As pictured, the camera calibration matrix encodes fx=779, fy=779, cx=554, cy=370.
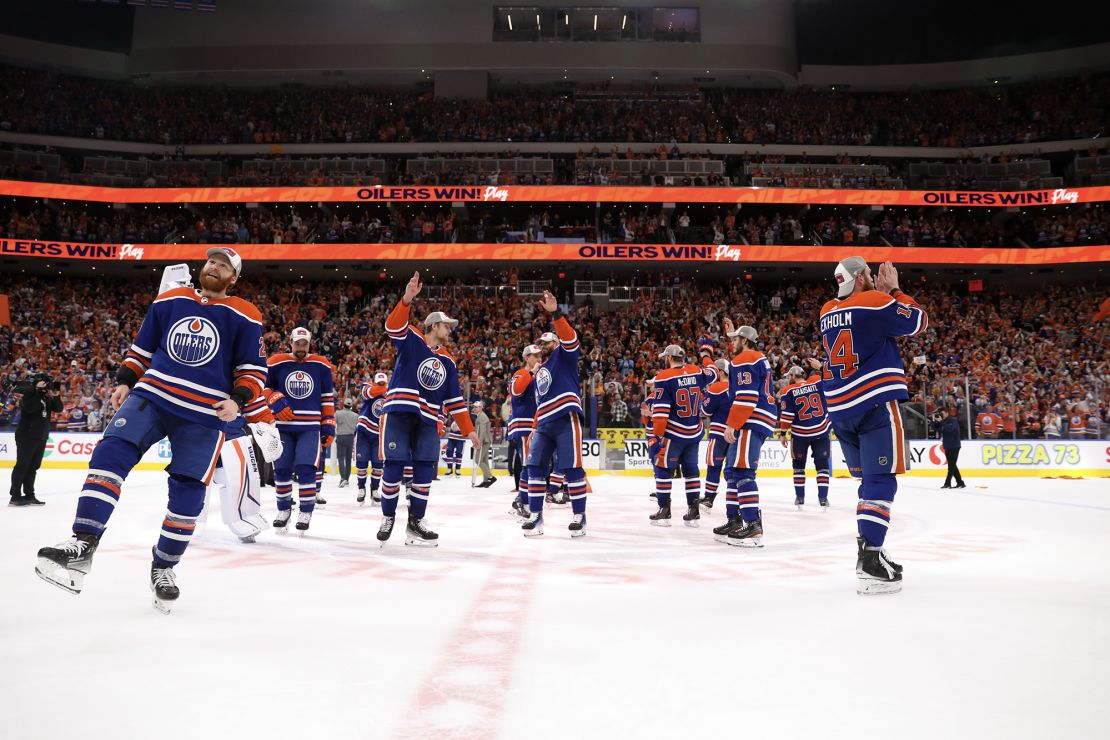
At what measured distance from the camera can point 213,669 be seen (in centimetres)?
328

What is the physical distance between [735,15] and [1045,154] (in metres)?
15.6

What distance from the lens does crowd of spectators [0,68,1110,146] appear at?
3572cm

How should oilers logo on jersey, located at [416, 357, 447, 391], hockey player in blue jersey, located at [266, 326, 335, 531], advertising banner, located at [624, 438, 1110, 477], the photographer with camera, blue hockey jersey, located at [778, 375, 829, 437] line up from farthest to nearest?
advertising banner, located at [624, 438, 1110, 477], blue hockey jersey, located at [778, 375, 829, 437], the photographer with camera, hockey player in blue jersey, located at [266, 326, 335, 531], oilers logo on jersey, located at [416, 357, 447, 391]

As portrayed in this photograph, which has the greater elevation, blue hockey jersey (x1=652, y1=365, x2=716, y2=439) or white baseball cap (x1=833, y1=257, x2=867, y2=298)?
white baseball cap (x1=833, y1=257, x2=867, y2=298)

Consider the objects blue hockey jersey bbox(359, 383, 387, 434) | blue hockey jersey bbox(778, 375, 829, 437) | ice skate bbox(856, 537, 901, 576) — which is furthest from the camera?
blue hockey jersey bbox(359, 383, 387, 434)

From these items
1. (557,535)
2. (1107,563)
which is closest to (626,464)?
(557,535)

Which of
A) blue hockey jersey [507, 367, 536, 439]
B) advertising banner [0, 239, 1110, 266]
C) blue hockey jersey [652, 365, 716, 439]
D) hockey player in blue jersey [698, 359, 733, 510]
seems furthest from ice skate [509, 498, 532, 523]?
advertising banner [0, 239, 1110, 266]

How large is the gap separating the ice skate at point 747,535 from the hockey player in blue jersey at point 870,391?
2082 mm

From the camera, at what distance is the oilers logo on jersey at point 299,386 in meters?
8.48

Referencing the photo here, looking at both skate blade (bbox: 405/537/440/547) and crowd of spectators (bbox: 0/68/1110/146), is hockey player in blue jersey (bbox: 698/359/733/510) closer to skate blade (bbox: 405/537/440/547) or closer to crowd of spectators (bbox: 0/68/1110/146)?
skate blade (bbox: 405/537/440/547)

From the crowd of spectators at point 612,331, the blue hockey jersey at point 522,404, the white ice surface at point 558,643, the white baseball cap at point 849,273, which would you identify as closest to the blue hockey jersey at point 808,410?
the blue hockey jersey at point 522,404

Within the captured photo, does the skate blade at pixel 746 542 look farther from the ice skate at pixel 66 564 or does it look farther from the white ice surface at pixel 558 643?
the ice skate at pixel 66 564

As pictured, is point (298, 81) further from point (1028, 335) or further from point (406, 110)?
point (1028, 335)

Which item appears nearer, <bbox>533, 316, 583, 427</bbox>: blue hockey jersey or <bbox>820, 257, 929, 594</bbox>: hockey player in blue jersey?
<bbox>820, 257, 929, 594</bbox>: hockey player in blue jersey
